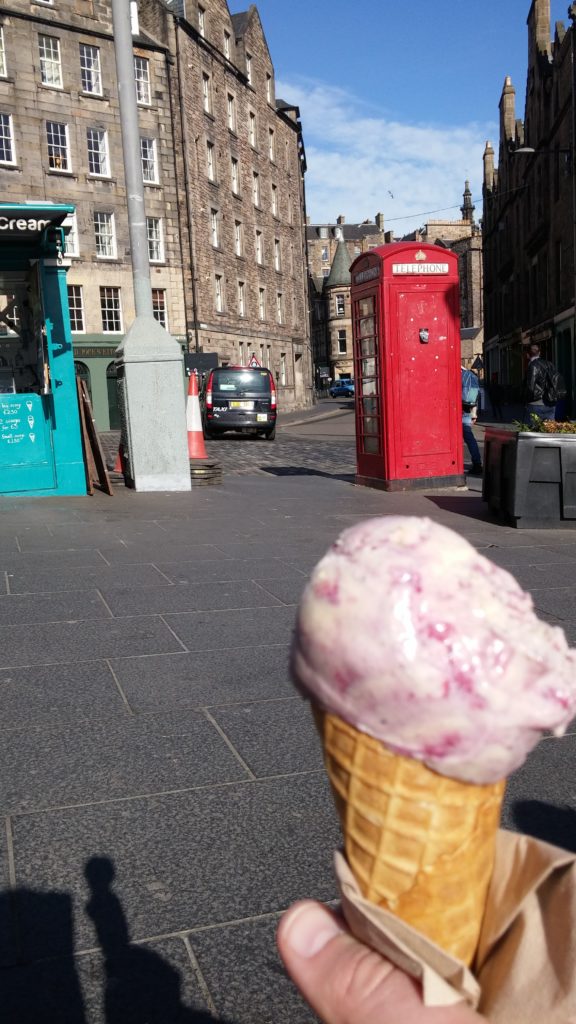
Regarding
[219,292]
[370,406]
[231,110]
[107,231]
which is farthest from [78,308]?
[370,406]

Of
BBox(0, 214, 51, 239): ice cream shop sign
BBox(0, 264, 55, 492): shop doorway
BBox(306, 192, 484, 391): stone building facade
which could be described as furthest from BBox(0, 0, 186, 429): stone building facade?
BBox(306, 192, 484, 391): stone building facade

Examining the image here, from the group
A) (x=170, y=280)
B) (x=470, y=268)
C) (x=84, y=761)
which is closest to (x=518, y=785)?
(x=84, y=761)

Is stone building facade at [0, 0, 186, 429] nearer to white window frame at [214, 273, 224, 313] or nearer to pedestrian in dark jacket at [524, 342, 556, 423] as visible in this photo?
white window frame at [214, 273, 224, 313]

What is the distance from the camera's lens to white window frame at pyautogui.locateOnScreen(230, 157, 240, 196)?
134 feet

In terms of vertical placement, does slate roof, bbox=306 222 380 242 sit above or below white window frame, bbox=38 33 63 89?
above

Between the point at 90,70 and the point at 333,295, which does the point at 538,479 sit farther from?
the point at 333,295

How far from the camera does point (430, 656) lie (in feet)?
3.15

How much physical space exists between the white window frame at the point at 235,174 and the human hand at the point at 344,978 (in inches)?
1682

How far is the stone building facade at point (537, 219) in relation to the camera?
3303 cm

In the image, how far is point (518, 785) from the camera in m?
3.07

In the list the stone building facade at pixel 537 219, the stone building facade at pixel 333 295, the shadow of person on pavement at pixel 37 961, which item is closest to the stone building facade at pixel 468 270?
the stone building facade at pixel 333 295

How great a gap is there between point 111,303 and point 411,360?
23.8 meters

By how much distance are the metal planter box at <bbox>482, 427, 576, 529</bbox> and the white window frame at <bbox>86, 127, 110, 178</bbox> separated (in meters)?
27.5

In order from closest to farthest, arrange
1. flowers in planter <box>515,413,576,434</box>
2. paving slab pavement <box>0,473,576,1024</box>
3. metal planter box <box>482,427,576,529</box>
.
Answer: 1. paving slab pavement <box>0,473,576,1024</box>
2. metal planter box <box>482,427,576,529</box>
3. flowers in planter <box>515,413,576,434</box>
